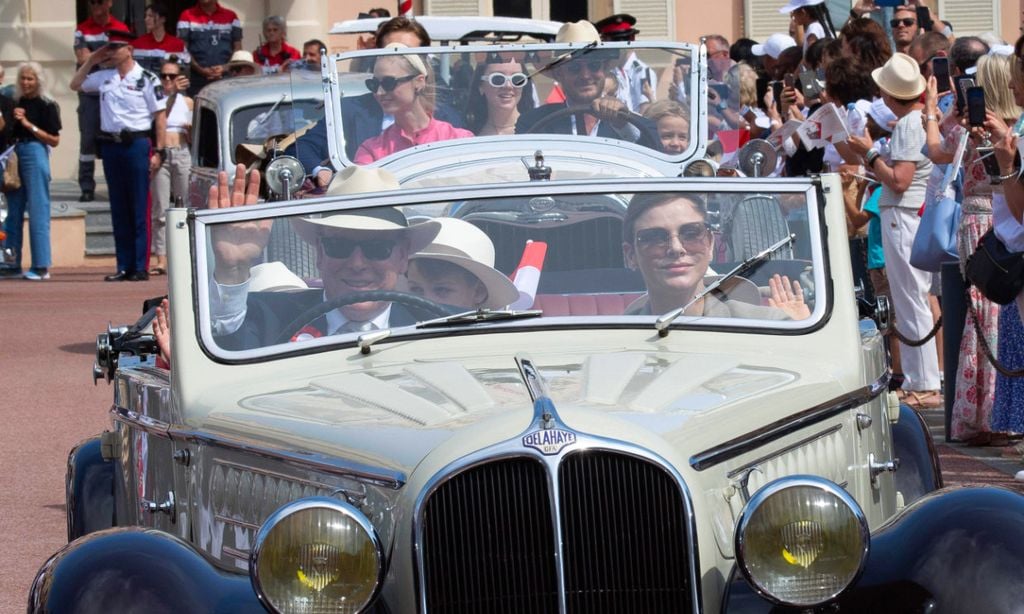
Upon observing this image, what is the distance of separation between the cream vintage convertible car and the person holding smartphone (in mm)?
2914

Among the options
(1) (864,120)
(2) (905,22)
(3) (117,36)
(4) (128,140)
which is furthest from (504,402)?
(3) (117,36)

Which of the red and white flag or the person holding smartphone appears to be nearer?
the red and white flag

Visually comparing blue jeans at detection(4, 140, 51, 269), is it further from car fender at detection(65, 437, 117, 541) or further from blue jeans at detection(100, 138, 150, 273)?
car fender at detection(65, 437, 117, 541)

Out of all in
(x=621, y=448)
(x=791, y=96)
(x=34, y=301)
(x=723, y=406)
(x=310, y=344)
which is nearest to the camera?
(x=621, y=448)

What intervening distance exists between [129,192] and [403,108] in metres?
9.91

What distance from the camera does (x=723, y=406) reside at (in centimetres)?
414

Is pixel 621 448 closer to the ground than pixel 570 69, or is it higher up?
closer to the ground

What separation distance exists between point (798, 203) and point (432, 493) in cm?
178

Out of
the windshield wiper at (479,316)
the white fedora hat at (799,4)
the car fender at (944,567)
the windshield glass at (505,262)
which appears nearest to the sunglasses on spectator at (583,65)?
the windshield glass at (505,262)

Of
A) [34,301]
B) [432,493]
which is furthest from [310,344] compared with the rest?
[34,301]

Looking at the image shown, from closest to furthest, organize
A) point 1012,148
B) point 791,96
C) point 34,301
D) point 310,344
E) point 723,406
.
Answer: point 723,406 < point 310,344 < point 1012,148 < point 791,96 < point 34,301

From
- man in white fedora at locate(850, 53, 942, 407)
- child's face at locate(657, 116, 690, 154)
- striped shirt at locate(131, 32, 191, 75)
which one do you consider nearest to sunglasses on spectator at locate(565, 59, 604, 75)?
child's face at locate(657, 116, 690, 154)

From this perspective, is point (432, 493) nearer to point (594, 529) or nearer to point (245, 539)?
point (594, 529)

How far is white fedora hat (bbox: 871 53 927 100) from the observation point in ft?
30.7
